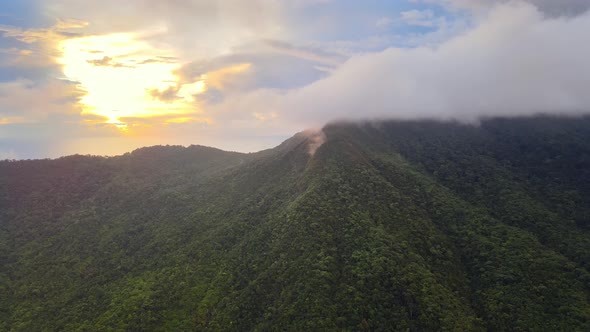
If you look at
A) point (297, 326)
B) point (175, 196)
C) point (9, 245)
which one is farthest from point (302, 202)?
point (9, 245)

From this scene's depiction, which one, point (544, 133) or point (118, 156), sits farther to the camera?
point (118, 156)

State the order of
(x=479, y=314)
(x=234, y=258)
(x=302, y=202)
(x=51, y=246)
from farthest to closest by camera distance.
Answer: (x=51, y=246), (x=302, y=202), (x=234, y=258), (x=479, y=314)

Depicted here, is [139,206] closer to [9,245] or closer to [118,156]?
[9,245]

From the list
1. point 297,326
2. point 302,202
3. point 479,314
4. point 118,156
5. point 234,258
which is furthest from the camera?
point 118,156

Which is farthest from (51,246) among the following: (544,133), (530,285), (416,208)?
(544,133)

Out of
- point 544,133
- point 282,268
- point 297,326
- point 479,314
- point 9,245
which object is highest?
point 544,133

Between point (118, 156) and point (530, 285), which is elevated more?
point (118, 156)
